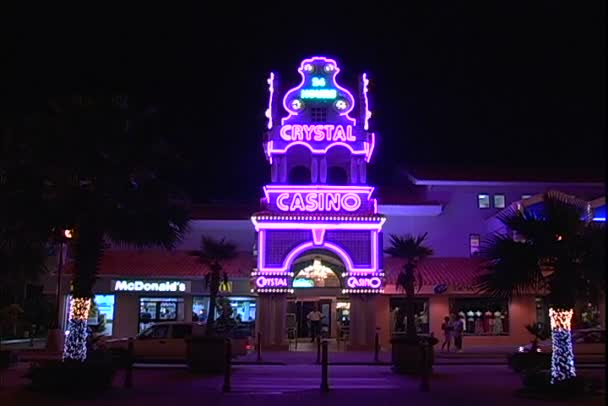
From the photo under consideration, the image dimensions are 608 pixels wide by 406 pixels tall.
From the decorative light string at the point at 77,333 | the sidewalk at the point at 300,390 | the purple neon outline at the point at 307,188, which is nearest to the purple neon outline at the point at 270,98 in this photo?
the purple neon outline at the point at 307,188

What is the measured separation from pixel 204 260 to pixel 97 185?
10.4 metres

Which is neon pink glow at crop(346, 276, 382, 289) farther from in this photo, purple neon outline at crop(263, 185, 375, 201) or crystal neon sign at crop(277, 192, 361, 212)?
purple neon outline at crop(263, 185, 375, 201)

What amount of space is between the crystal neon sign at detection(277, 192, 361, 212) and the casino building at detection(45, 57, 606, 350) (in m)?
0.05

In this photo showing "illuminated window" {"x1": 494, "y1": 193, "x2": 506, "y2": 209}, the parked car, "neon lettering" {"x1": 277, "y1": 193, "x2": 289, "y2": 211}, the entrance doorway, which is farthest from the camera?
"illuminated window" {"x1": 494, "y1": 193, "x2": 506, "y2": 209}

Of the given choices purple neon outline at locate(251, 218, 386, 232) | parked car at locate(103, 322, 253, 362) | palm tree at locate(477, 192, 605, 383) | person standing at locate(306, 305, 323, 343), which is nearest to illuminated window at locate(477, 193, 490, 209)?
purple neon outline at locate(251, 218, 386, 232)

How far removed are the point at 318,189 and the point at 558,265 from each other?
2010 centimetres

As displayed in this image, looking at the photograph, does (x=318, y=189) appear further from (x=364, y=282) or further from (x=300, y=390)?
(x=300, y=390)

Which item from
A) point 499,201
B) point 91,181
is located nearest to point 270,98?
point 499,201

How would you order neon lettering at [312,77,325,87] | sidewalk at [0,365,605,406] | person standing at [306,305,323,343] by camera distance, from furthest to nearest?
person standing at [306,305,323,343]
neon lettering at [312,77,325,87]
sidewalk at [0,365,605,406]

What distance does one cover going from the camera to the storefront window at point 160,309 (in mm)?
37750

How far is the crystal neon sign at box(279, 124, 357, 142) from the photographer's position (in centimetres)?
3634

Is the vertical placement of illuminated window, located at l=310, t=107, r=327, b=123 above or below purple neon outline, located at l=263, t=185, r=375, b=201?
above

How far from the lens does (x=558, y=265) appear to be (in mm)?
15820

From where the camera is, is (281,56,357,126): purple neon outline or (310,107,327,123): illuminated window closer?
(281,56,357,126): purple neon outline
